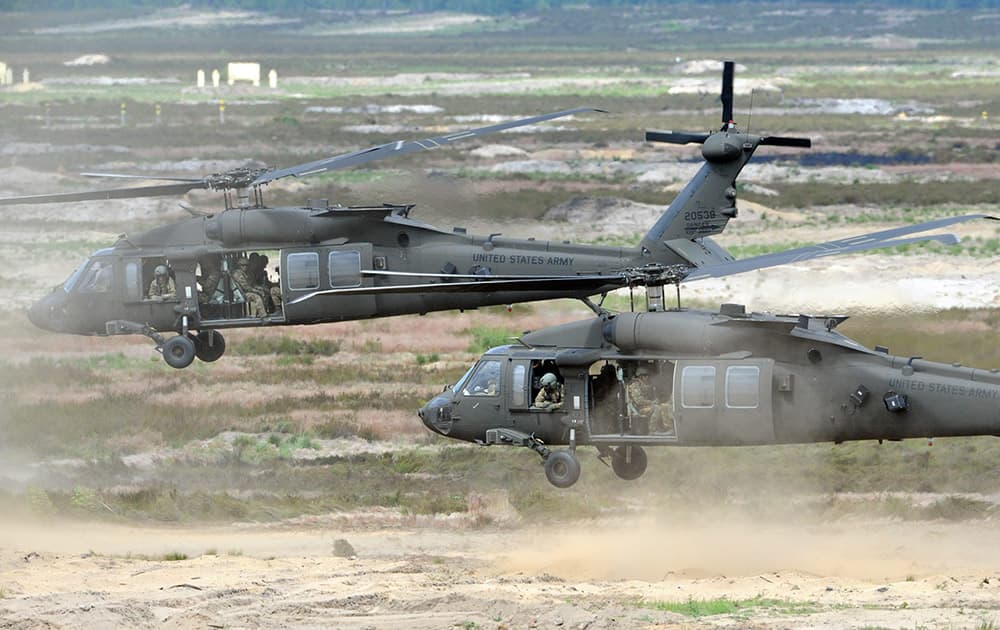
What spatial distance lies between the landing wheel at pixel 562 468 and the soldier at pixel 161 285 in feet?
28.3

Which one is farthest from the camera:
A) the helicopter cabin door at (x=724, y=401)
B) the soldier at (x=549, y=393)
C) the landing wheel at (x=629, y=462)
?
the landing wheel at (x=629, y=462)

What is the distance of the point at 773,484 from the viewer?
33281mm

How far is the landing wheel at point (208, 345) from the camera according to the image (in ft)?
106

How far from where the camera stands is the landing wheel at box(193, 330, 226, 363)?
106 feet

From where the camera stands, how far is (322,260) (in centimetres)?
3123

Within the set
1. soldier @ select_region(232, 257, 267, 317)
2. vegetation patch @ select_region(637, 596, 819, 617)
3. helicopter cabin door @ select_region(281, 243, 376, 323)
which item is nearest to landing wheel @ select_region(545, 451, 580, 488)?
vegetation patch @ select_region(637, 596, 819, 617)

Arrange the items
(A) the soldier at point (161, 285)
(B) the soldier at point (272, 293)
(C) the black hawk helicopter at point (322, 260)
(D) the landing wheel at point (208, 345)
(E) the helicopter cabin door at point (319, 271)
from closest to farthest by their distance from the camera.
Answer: (C) the black hawk helicopter at point (322, 260) < (E) the helicopter cabin door at point (319, 271) < (B) the soldier at point (272, 293) < (A) the soldier at point (161, 285) < (D) the landing wheel at point (208, 345)

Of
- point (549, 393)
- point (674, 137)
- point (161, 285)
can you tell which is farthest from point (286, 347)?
point (549, 393)

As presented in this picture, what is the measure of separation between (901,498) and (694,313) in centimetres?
717

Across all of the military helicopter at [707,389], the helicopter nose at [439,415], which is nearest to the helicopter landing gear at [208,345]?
the helicopter nose at [439,415]

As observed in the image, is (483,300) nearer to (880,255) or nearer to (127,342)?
(127,342)

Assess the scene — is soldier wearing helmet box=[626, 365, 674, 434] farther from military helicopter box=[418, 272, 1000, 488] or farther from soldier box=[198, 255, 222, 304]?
soldier box=[198, 255, 222, 304]

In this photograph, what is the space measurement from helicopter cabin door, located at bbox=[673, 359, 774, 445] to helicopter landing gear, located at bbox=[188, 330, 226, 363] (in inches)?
387

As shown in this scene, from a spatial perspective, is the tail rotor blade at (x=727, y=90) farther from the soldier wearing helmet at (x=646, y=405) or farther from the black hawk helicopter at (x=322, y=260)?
the soldier wearing helmet at (x=646, y=405)
